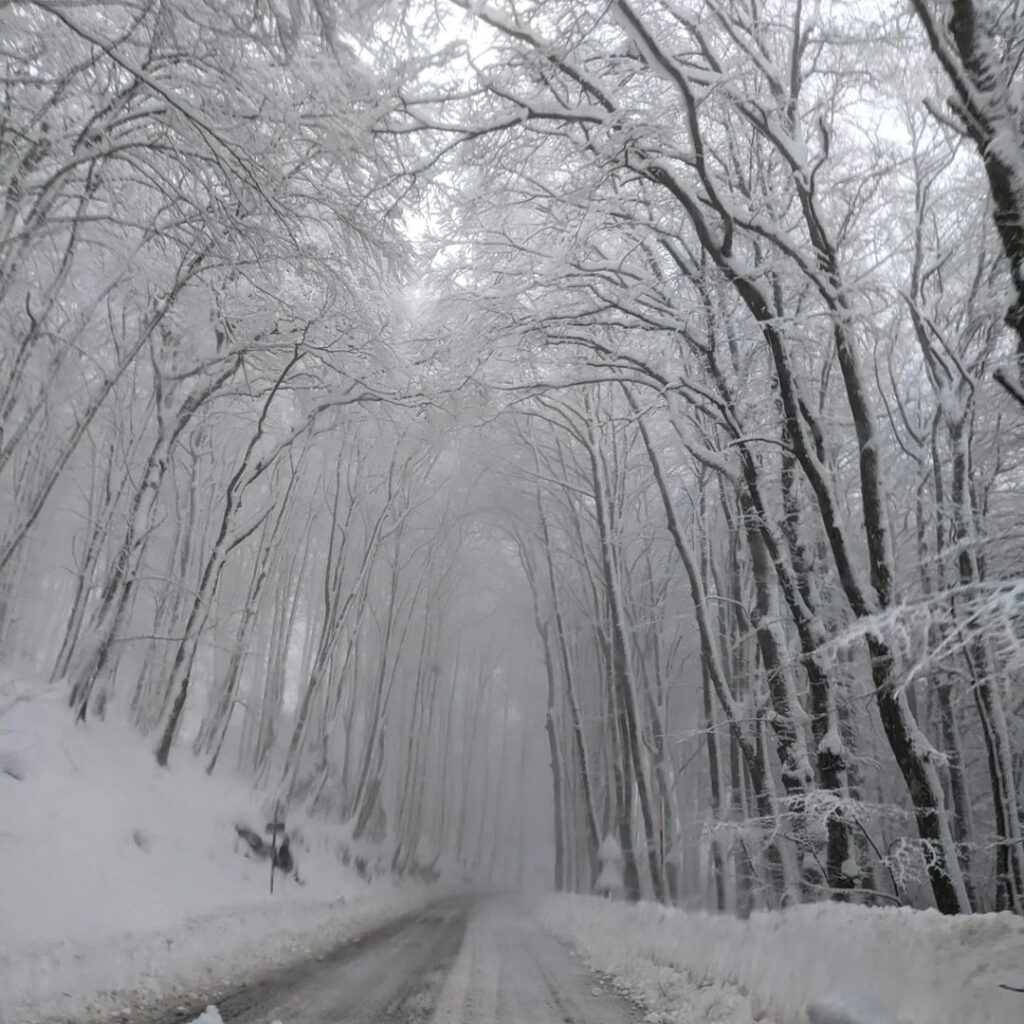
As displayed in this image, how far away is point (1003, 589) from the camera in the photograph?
3059 millimetres

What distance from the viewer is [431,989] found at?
23.4 ft

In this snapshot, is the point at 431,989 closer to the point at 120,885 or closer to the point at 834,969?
the point at 120,885

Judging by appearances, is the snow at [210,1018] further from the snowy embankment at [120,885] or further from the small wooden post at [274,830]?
the small wooden post at [274,830]

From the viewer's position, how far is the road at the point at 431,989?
573 cm

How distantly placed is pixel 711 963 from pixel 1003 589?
5.26 m

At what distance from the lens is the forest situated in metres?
5.63

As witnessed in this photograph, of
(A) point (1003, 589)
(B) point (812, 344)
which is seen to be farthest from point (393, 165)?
(A) point (1003, 589)

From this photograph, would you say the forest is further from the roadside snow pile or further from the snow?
the snow

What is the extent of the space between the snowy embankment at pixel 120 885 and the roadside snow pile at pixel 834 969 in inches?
165

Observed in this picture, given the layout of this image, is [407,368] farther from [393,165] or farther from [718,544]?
[718,544]

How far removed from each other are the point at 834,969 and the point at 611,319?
7805mm

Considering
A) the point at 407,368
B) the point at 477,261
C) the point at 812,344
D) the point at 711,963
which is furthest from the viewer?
the point at 407,368

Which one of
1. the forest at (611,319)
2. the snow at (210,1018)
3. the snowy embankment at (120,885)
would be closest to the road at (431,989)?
the snow at (210,1018)

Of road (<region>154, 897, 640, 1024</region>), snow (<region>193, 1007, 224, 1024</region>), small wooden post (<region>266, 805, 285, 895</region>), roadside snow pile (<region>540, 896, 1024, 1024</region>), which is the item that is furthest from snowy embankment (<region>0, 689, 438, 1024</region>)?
roadside snow pile (<region>540, 896, 1024, 1024</region>)
